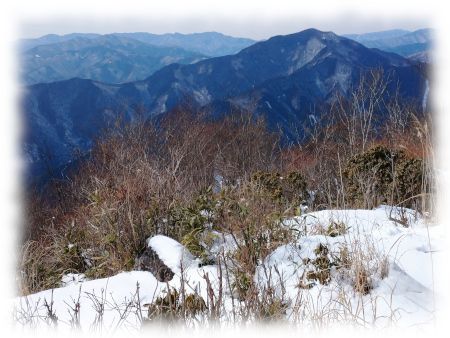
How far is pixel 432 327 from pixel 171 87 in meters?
126

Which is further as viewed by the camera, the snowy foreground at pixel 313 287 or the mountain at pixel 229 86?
the mountain at pixel 229 86

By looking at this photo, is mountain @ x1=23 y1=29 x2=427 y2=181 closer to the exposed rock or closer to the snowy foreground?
the exposed rock

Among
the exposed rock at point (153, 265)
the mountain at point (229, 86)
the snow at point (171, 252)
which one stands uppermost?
the mountain at point (229, 86)

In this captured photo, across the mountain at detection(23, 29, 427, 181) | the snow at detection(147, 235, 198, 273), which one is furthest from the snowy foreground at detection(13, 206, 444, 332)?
the mountain at detection(23, 29, 427, 181)

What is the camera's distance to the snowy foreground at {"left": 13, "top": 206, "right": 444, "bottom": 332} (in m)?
2.44

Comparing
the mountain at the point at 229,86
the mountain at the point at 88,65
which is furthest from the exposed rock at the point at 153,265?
the mountain at the point at 88,65

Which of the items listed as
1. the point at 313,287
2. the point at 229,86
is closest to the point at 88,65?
the point at 229,86

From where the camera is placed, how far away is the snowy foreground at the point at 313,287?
7.99 feet

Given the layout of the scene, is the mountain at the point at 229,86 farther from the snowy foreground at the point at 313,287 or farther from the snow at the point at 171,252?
the snowy foreground at the point at 313,287

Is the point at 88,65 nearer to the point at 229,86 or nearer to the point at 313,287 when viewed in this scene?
the point at 229,86

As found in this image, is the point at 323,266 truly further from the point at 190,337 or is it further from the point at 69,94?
the point at 69,94

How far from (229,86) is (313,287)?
123714 mm

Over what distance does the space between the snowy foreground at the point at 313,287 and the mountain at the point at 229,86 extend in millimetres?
76948

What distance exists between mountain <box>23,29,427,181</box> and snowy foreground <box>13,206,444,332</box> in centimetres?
7695
